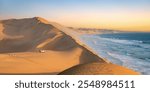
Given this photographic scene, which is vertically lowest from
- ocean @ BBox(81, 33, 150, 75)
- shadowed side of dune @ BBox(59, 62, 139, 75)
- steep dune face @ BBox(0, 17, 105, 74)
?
ocean @ BBox(81, 33, 150, 75)

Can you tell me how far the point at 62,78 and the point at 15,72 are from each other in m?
3.57

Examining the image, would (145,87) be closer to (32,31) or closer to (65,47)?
(65,47)

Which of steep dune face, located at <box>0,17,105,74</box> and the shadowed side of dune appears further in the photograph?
steep dune face, located at <box>0,17,105,74</box>

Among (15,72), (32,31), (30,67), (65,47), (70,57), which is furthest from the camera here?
(32,31)

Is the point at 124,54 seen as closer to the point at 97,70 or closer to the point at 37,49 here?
the point at 37,49

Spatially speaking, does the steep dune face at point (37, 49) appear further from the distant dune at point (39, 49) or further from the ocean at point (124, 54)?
the ocean at point (124, 54)

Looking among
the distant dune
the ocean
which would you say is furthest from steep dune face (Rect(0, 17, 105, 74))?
the ocean

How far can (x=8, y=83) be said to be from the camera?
7.71 metres

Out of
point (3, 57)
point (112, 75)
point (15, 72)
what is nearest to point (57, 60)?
point (3, 57)

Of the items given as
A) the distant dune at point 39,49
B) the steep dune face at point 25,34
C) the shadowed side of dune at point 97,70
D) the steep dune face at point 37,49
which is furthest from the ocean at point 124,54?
the shadowed side of dune at point 97,70

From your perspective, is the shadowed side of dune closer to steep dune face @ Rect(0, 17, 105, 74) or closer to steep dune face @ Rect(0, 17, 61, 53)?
steep dune face @ Rect(0, 17, 105, 74)

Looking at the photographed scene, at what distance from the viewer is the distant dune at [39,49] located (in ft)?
40.3

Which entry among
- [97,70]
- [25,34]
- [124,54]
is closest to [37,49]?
[124,54]

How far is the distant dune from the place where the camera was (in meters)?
12.3
